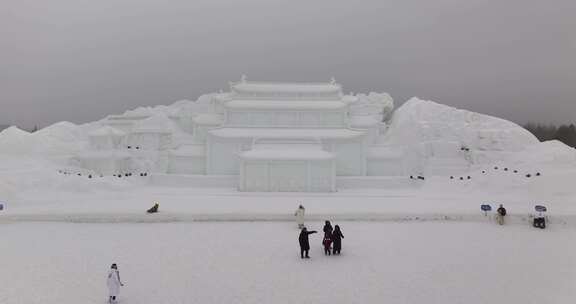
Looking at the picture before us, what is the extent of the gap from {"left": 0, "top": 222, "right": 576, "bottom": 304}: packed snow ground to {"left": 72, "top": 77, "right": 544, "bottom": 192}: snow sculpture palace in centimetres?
1442

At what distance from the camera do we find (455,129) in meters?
44.9

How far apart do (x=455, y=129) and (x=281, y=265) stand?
38278 millimetres

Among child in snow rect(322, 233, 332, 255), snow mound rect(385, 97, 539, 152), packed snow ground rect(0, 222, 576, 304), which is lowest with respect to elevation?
packed snow ground rect(0, 222, 576, 304)

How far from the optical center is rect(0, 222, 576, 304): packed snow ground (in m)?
11.4

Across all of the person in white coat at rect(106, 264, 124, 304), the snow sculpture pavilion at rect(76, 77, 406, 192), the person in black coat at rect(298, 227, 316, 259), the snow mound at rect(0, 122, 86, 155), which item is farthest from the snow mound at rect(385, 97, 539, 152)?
the snow mound at rect(0, 122, 86, 155)

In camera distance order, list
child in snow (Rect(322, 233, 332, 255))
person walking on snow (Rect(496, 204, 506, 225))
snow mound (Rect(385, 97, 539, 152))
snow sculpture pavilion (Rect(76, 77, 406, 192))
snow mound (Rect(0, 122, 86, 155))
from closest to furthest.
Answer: child in snow (Rect(322, 233, 332, 255)), person walking on snow (Rect(496, 204, 506, 225)), snow sculpture pavilion (Rect(76, 77, 406, 192)), snow mound (Rect(385, 97, 539, 152)), snow mound (Rect(0, 122, 86, 155))

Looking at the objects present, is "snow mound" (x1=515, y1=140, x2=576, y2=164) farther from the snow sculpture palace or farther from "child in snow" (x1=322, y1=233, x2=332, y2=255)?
"child in snow" (x1=322, y1=233, x2=332, y2=255)

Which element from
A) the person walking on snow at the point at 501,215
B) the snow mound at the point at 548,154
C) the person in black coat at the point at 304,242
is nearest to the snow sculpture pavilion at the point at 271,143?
the snow mound at the point at 548,154

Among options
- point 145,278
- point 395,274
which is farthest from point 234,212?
point 395,274

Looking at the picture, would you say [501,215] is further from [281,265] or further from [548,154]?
[548,154]

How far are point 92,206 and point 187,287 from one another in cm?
1675

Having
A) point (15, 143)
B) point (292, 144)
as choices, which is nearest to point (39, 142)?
point (15, 143)

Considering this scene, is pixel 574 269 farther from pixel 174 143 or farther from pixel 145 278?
pixel 174 143

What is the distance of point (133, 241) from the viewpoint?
17312mm
